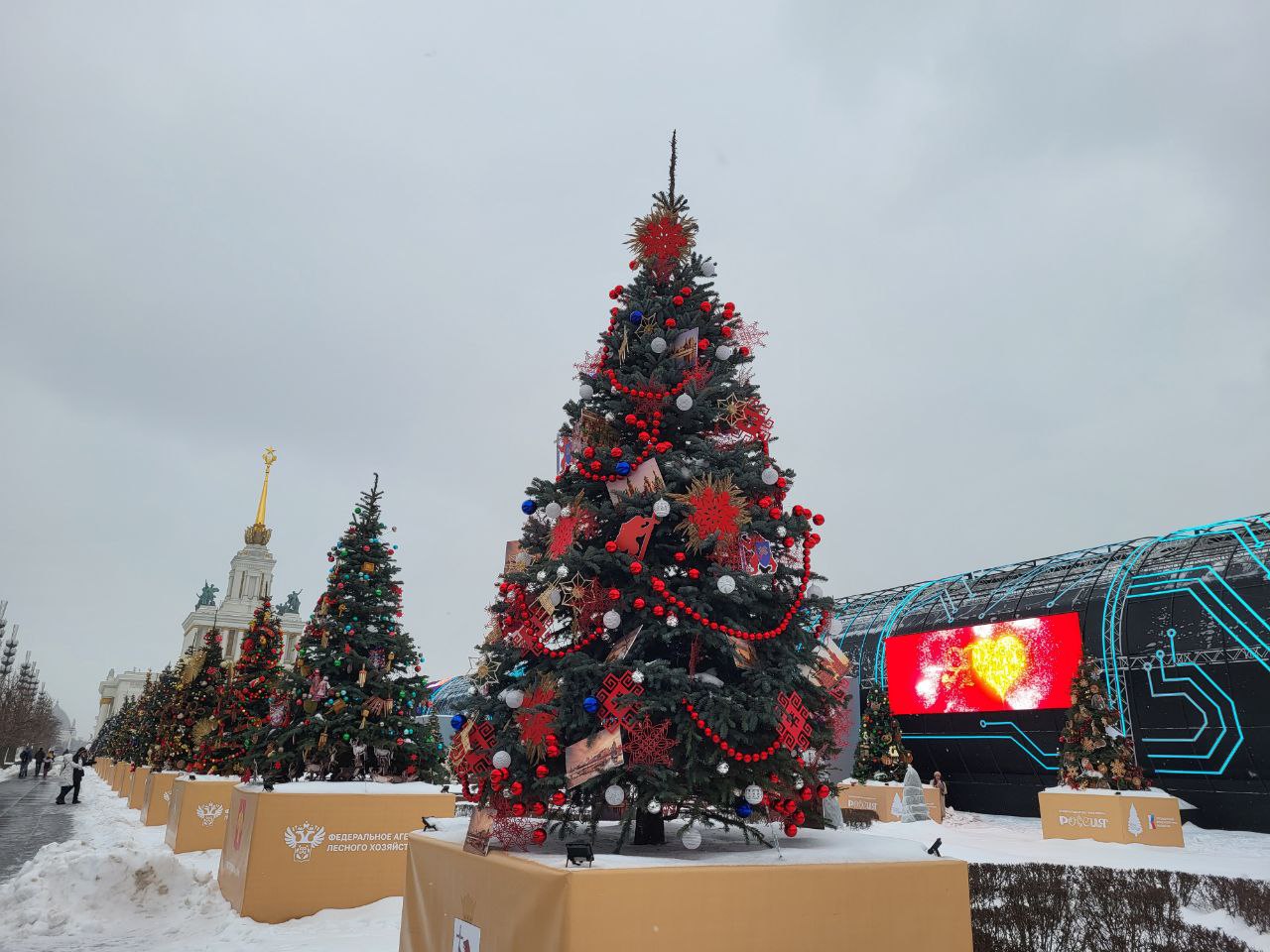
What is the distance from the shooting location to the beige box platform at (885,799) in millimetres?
25234

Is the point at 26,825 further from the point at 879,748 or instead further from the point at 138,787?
the point at 879,748

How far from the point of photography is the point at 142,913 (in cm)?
991

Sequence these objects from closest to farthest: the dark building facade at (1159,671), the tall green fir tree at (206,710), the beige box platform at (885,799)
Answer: the tall green fir tree at (206,710)
the dark building facade at (1159,671)
the beige box platform at (885,799)

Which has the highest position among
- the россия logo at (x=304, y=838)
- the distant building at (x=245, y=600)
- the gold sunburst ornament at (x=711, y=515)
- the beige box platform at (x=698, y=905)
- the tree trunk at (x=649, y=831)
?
the distant building at (x=245, y=600)

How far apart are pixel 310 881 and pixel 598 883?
705 cm

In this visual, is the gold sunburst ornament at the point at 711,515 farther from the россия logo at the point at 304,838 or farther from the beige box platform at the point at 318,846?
the россия logo at the point at 304,838

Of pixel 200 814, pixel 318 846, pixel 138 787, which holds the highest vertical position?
pixel 318 846

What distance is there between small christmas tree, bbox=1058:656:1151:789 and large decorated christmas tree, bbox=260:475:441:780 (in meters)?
16.4

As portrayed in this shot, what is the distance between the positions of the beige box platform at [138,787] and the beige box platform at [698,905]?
2665 centimetres

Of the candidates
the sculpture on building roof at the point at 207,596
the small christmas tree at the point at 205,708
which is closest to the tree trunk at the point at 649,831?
the small christmas tree at the point at 205,708

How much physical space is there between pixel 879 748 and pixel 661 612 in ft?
83.5

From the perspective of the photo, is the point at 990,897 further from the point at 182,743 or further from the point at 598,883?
the point at 182,743

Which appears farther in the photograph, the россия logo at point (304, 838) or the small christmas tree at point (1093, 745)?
the small christmas tree at point (1093, 745)

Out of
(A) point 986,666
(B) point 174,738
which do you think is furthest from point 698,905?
(A) point 986,666
